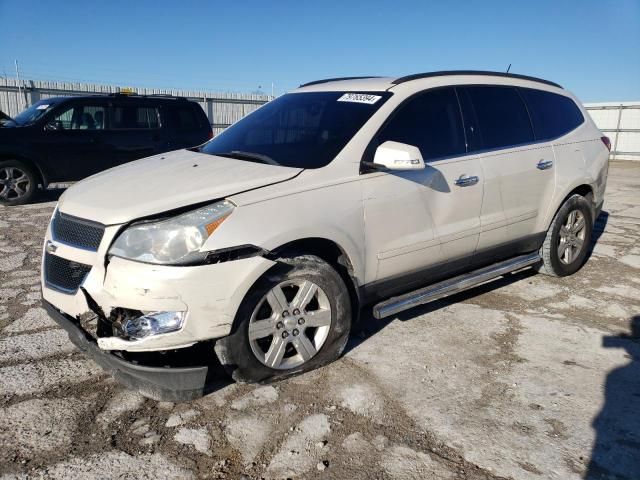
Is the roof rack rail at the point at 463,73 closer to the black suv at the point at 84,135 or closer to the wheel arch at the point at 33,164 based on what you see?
the black suv at the point at 84,135

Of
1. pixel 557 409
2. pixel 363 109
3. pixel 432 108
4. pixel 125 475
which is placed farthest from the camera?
pixel 432 108

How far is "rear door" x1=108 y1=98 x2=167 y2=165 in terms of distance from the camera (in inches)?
367

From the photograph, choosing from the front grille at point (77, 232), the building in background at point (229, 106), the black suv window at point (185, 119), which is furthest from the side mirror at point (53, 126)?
the building in background at point (229, 106)

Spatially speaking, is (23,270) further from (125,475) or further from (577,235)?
(577,235)

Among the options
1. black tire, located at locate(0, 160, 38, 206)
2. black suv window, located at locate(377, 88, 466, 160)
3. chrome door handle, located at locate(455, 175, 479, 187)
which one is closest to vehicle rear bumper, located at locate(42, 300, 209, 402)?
black suv window, located at locate(377, 88, 466, 160)

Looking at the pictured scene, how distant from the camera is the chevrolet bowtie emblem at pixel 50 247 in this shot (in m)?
3.02

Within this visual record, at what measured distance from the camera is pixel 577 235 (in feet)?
17.1

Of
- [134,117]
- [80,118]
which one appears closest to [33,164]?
[80,118]

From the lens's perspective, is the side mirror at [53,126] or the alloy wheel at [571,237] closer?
the alloy wheel at [571,237]

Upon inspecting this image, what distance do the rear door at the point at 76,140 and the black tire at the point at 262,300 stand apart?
728cm

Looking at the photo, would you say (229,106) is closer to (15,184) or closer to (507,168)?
(15,184)

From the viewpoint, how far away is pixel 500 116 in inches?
170

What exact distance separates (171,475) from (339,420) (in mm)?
871

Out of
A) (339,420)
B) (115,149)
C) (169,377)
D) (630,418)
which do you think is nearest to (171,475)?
(169,377)
